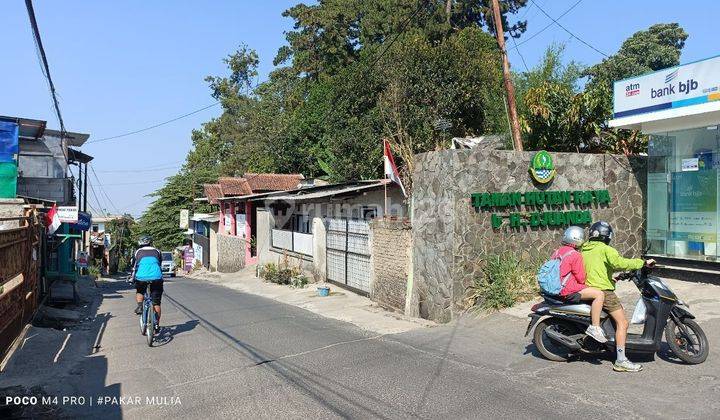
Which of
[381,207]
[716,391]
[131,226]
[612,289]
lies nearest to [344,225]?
[381,207]

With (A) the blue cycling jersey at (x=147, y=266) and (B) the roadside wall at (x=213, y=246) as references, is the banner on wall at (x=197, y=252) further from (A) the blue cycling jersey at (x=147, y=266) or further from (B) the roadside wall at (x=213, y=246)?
(A) the blue cycling jersey at (x=147, y=266)

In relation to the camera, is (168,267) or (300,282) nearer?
(300,282)

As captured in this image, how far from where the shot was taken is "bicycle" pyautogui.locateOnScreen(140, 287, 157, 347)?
981 cm

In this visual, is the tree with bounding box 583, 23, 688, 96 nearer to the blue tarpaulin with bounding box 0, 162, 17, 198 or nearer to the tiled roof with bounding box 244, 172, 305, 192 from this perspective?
the tiled roof with bounding box 244, 172, 305, 192

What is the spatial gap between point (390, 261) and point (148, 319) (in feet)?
18.3

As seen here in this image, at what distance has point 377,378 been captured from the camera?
713 cm

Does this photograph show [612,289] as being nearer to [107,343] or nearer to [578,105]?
[107,343]

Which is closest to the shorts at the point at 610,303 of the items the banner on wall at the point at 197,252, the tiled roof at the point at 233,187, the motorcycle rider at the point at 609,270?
the motorcycle rider at the point at 609,270

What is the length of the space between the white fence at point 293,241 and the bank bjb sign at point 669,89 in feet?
38.6

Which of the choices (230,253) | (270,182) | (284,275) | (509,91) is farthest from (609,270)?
(230,253)

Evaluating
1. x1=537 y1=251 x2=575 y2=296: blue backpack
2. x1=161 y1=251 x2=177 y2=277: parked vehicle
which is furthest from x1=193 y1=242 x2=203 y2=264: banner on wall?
x1=537 y1=251 x2=575 y2=296: blue backpack

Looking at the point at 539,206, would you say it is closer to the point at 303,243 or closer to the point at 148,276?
the point at 148,276

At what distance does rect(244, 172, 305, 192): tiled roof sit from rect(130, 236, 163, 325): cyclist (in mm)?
20689

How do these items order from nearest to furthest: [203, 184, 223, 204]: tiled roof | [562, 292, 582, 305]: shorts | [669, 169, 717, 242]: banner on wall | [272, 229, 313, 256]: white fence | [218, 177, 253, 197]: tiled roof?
[562, 292, 582, 305]: shorts < [669, 169, 717, 242]: banner on wall < [272, 229, 313, 256]: white fence < [218, 177, 253, 197]: tiled roof < [203, 184, 223, 204]: tiled roof
